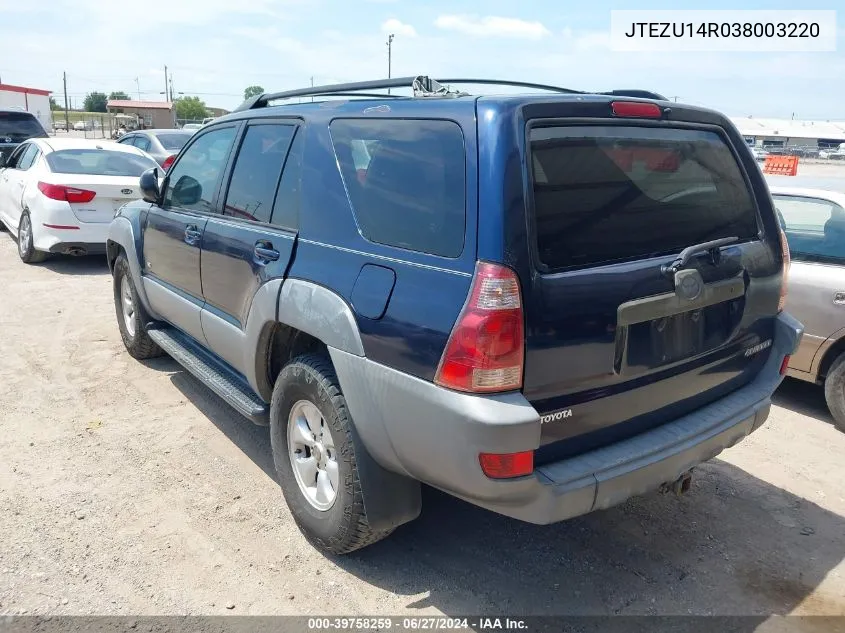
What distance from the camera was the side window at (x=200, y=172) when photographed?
13.8ft

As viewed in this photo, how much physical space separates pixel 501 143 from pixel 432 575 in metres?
1.90

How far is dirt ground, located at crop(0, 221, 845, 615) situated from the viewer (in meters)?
2.94

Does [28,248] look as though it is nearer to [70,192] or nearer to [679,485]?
[70,192]

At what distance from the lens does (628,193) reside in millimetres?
2729

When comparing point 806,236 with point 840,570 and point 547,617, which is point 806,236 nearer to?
point 840,570

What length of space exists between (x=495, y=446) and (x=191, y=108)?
104219 mm

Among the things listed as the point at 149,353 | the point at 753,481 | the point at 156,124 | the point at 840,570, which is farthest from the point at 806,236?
the point at 156,124

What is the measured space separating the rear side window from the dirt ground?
1511 mm

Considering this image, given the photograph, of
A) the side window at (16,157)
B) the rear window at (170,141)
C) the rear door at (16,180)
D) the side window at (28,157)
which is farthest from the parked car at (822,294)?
the rear window at (170,141)

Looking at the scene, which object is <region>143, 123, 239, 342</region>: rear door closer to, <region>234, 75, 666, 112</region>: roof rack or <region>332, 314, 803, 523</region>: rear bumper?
<region>234, 75, 666, 112</region>: roof rack

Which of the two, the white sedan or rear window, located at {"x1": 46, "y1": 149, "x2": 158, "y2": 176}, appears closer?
the white sedan

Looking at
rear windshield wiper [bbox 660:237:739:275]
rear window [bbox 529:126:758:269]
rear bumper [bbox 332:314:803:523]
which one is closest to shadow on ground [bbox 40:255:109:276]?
rear bumper [bbox 332:314:803:523]

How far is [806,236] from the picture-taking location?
5.14m

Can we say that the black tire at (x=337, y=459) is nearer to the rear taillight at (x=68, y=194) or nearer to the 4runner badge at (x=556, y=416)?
the 4runner badge at (x=556, y=416)
